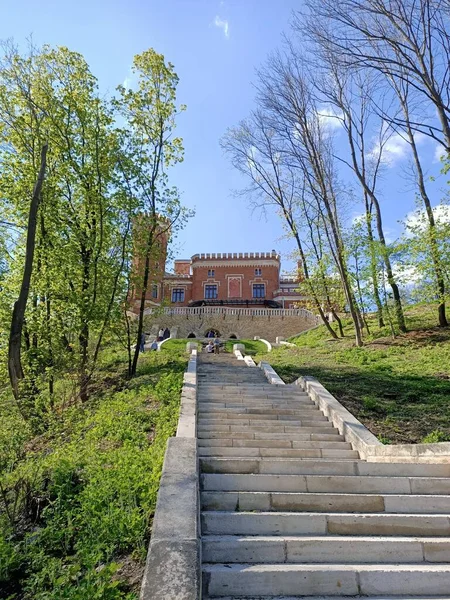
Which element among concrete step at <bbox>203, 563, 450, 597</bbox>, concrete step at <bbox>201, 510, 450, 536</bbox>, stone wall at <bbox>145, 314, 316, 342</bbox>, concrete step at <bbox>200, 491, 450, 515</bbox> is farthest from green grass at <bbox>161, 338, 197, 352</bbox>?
concrete step at <bbox>203, 563, 450, 597</bbox>

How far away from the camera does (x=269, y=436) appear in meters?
6.87

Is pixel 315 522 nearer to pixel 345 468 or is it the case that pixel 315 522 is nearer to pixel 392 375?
pixel 345 468

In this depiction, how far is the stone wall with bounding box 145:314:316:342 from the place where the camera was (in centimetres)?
3164

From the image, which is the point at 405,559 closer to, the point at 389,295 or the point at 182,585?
the point at 182,585

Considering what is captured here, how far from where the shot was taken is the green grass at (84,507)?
11.1ft

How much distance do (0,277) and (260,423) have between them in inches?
400

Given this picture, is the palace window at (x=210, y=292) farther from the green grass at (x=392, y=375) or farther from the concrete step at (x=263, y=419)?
the concrete step at (x=263, y=419)

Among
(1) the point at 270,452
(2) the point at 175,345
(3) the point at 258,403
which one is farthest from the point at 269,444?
(2) the point at 175,345

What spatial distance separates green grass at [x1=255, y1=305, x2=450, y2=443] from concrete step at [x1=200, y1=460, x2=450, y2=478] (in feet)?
4.01

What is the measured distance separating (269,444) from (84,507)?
302 cm

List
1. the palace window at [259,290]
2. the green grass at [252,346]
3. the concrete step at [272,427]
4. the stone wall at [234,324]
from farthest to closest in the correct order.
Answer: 1. the palace window at [259,290]
2. the stone wall at [234,324]
3. the green grass at [252,346]
4. the concrete step at [272,427]

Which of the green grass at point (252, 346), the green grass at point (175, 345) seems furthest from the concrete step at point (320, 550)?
the green grass at point (252, 346)

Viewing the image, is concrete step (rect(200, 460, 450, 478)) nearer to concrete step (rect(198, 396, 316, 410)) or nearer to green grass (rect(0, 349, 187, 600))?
green grass (rect(0, 349, 187, 600))

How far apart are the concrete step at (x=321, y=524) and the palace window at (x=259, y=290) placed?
38177mm
